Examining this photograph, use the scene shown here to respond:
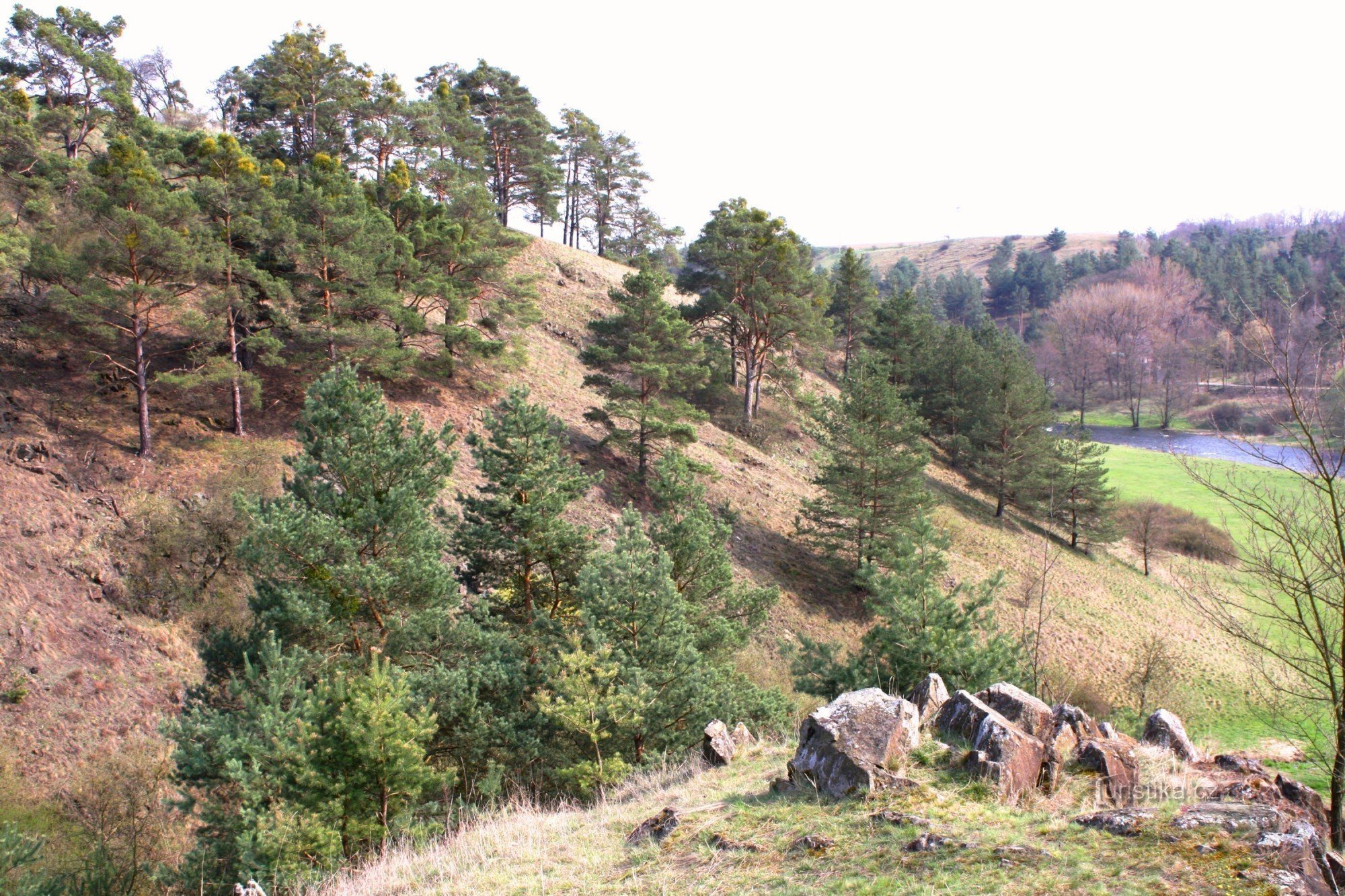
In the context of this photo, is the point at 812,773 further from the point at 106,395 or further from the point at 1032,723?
the point at 106,395

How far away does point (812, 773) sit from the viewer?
7.33 m

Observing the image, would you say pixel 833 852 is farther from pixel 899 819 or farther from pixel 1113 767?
pixel 1113 767

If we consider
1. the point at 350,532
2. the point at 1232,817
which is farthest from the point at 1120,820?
the point at 350,532

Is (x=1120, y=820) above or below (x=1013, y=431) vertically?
below

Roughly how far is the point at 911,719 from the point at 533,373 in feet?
82.2

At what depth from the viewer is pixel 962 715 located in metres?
8.08

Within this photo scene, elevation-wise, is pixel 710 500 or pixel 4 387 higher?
pixel 4 387

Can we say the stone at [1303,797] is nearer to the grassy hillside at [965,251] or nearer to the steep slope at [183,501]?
the steep slope at [183,501]

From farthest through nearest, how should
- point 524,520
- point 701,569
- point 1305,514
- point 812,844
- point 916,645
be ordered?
point 701,569 → point 524,520 → point 916,645 → point 1305,514 → point 812,844

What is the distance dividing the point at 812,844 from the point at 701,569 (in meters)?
8.40

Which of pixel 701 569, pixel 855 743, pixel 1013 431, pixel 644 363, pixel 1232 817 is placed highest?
pixel 644 363

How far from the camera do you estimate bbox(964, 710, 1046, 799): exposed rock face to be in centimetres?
686

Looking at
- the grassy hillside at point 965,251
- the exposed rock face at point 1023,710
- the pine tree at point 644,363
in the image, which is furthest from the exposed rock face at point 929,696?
the grassy hillside at point 965,251

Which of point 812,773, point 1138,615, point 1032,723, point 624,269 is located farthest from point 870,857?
point 624,269
